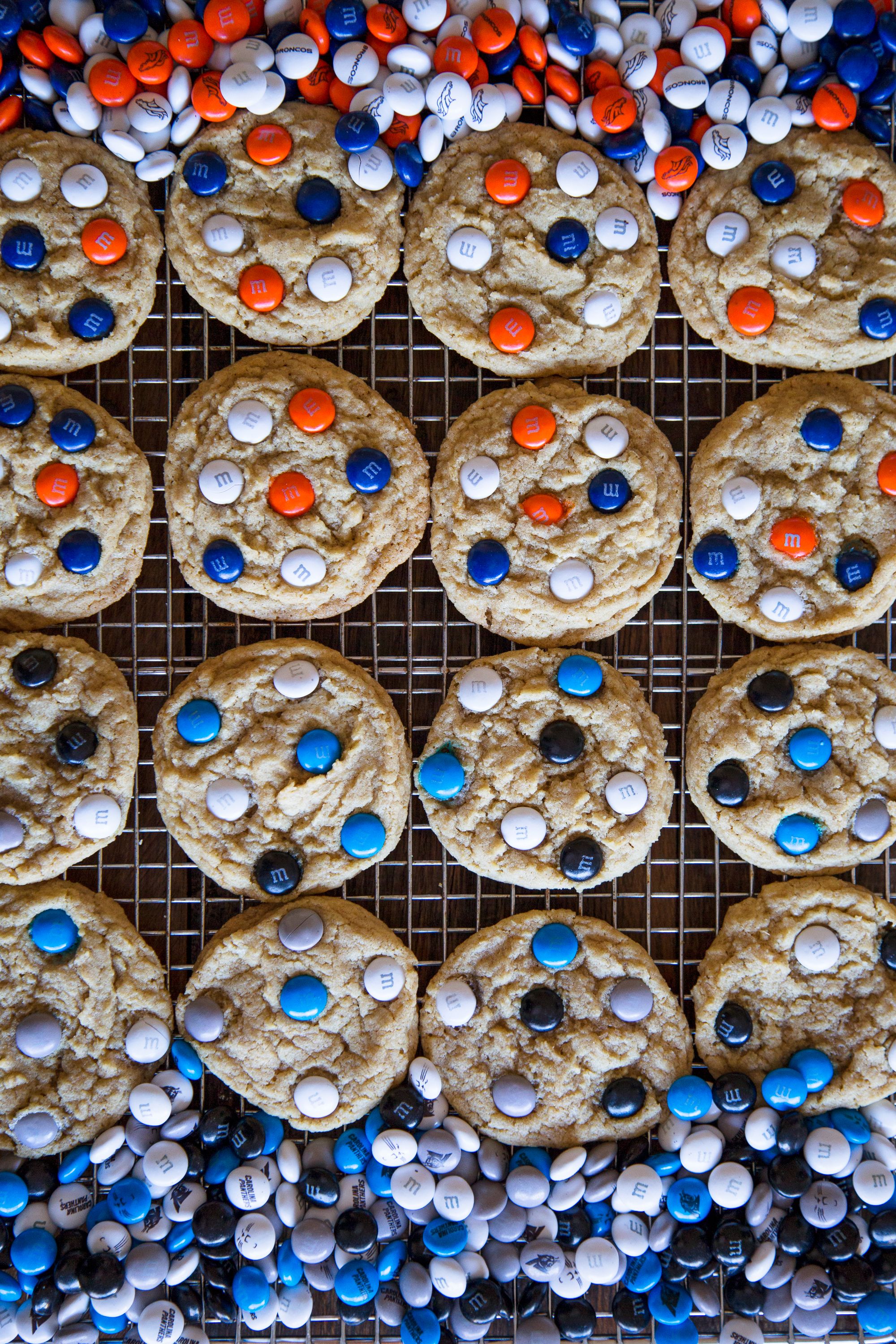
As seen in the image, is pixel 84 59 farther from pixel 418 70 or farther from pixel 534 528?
pixel 534 528

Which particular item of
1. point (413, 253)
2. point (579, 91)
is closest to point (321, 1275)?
point (413, 253)

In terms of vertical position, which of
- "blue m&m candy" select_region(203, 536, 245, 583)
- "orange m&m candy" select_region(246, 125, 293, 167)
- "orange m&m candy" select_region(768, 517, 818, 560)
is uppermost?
"orange m&m candy" select_region(246, 125, 293, 167)

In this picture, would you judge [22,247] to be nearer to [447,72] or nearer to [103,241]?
[103,241]

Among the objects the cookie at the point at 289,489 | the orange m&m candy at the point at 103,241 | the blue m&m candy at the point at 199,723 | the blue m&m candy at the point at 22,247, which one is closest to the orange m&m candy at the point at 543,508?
the cookie at the point at 289,489

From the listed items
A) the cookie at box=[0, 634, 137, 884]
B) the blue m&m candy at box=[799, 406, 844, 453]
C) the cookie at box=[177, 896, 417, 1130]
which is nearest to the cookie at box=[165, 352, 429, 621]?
the cookie at box=[0, 634, 137, 884]

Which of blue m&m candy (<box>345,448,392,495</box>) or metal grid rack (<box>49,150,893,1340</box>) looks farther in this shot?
metal grid rack (<box>49,150,893,1340</box>)

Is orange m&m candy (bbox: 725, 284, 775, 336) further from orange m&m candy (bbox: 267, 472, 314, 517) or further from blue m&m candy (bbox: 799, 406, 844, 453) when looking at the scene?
orange m&m candy (bbox: 267, 472, 314, 517)

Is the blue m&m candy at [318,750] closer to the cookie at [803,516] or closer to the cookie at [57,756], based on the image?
the cookie at [57,756]
